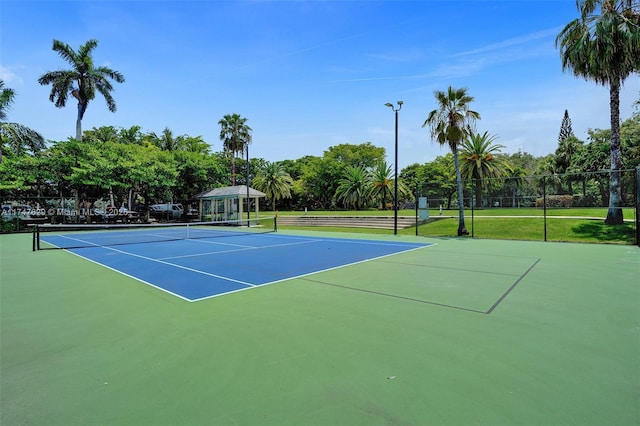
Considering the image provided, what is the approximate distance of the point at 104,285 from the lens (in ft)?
22.0

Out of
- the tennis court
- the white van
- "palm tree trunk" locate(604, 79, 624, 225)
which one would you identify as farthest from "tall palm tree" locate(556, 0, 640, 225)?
the white van

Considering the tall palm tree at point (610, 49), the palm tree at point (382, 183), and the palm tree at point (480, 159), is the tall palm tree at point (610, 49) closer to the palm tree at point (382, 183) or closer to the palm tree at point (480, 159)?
the palm tree at point (480, 159)

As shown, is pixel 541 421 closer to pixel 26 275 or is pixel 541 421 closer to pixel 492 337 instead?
pixel 492 337

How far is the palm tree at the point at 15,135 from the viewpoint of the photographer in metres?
23.7

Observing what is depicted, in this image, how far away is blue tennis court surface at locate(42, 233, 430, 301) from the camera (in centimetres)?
662

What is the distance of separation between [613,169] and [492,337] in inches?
624

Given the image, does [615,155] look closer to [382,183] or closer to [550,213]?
[550,213]

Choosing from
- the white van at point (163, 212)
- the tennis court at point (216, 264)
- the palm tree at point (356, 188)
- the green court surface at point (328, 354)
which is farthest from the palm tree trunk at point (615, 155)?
the white van at point (163, 212)

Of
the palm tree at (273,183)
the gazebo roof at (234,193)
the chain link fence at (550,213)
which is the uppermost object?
the palm tree at (273,183)

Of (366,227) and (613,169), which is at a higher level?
(613,169)

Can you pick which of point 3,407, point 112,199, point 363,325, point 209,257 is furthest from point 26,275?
point 112,199

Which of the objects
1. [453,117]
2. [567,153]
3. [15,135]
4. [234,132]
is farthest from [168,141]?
[567,153]

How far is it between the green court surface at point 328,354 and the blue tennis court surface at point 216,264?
0.60 meters

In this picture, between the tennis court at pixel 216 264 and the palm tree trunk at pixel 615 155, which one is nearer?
the tennis court at pixel 216 264
